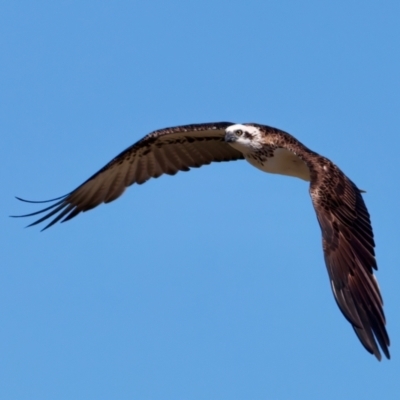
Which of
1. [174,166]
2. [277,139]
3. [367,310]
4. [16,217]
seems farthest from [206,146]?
[367,310]

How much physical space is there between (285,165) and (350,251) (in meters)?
3.03

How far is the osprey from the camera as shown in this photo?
1284 cm

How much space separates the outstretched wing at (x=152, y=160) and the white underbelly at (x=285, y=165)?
1190 millimetres

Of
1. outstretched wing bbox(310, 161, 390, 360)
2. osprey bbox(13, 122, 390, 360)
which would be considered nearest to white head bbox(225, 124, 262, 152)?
osprey bbox(13, 122, 390, 360)

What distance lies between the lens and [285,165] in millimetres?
16453

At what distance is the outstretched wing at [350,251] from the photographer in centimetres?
1241

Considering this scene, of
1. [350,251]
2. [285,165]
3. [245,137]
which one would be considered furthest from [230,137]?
[350,251]

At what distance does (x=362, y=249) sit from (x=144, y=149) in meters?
5.17

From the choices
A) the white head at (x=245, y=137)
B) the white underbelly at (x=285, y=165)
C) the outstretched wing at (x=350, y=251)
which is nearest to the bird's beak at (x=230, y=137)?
the white head at (x=245, y=137)

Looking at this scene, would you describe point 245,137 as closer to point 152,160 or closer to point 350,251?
point 152,160

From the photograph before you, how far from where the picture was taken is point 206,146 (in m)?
18.1

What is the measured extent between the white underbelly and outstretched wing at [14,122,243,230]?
1190 mm

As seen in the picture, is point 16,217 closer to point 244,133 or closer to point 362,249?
point 244,133

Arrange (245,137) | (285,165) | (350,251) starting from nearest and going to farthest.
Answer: (350,251), (285,165), (245,137)
